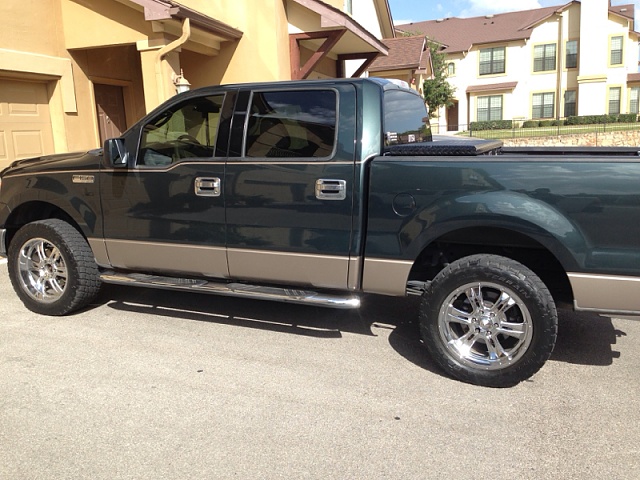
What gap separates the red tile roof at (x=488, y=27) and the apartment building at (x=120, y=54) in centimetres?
2931

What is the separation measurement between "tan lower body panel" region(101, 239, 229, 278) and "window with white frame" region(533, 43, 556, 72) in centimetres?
3989

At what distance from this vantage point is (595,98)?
3766 cm

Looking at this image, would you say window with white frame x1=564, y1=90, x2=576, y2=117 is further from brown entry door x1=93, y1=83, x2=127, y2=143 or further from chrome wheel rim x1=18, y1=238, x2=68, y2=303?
chrome wheel rim x1=18, y1=238, x2=68, y2=303

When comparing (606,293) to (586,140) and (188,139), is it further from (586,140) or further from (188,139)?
(586,140)

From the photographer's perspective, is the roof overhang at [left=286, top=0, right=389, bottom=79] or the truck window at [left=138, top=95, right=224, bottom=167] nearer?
the truck window at [left=138, top=95, right=224, bottom=167]

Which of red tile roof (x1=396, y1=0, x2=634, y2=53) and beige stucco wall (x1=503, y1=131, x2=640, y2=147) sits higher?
red tile roof (x1=396, y1=0, x2=634, y2=53)

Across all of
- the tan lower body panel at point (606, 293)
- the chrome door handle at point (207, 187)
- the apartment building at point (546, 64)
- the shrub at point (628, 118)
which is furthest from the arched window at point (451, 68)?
the tan lower body panel at point (606, 293)

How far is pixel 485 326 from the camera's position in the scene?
150 inches

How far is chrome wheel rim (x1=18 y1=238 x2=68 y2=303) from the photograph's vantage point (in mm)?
5180

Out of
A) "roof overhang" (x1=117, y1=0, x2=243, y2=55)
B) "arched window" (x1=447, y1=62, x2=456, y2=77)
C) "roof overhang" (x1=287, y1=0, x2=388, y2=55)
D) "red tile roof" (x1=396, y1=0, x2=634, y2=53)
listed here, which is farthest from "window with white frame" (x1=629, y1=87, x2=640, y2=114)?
"roof overhang" (x1=117, y1=0, x2=243, y2=55)

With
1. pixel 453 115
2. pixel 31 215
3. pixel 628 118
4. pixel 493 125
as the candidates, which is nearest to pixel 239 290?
pixel 31 215

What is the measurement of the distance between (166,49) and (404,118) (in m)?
5.46

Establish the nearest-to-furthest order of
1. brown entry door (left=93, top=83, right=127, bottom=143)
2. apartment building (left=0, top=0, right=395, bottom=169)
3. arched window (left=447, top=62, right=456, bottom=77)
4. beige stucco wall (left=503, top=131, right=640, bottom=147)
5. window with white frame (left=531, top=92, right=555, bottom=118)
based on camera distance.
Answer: apartment building (left=0, top=0, right=395, bottom=169) < brown entry door (left=93, top=83, right=127, bottom=143) < beige stucco wall (left=503, top=131, right=640, bottom=147) < window with white frame (left=531, top=92, right=555, bottom=118) < arched window (left=447, top=62, right=456, bottom=77)

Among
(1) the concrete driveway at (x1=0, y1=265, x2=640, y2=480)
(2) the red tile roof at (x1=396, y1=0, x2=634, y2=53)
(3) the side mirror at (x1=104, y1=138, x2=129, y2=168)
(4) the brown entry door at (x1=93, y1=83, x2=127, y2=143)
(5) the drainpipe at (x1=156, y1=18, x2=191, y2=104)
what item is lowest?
(1) the concrete driveway at (x1=0, y1=265, x2=640, y2=480)
